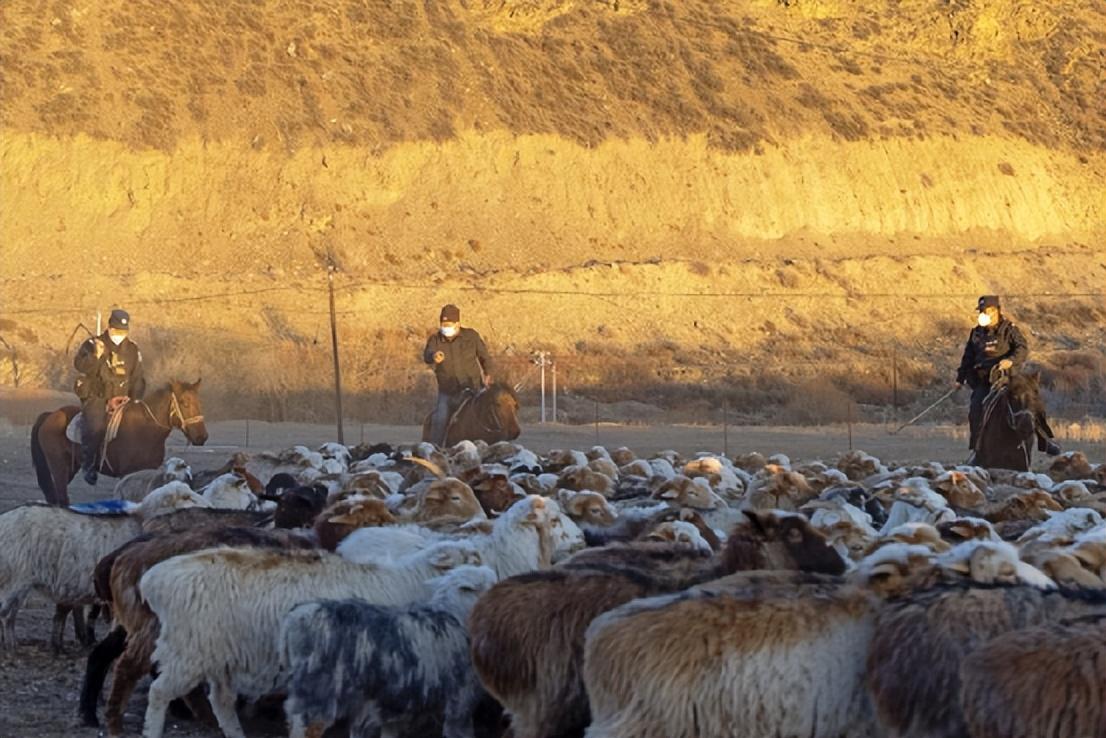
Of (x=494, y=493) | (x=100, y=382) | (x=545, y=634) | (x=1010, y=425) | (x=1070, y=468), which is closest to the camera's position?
(x=545, y=634)

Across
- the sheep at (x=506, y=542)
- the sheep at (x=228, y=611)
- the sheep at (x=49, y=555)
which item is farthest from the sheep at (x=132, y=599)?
the sheep at (x=49, y=555)

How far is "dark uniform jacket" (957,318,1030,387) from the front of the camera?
782 inches

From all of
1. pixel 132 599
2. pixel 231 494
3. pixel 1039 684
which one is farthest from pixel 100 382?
pixel 1039 684

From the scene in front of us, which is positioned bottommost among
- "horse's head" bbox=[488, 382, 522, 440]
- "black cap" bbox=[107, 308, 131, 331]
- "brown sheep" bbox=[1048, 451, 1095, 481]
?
"brown sheep" bbox=[1048, 451, 1095, 481]

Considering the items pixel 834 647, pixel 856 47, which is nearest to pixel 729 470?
pixel 834 647

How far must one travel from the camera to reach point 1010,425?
62.8 feet

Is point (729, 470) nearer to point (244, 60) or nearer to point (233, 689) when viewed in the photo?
point (233, 689)

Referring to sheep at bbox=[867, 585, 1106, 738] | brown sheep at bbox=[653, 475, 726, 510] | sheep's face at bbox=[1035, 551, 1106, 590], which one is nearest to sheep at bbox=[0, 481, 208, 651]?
brown sheep at bbox=[653, 475, 726, 510]

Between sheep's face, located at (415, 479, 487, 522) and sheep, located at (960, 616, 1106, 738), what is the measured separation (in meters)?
5.37

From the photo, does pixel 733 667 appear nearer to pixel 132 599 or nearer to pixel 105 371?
pixel 132 599

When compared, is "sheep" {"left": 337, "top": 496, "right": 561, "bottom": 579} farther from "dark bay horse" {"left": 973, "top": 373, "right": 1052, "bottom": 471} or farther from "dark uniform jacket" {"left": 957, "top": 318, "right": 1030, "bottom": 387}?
"dark uniform jacket" {"left": 957, "top": 318, "right": 1030, "bottom": 387}

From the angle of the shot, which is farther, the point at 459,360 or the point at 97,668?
the point at 459,360

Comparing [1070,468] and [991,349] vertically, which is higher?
[991,349]

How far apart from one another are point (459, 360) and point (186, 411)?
13.2 ft
